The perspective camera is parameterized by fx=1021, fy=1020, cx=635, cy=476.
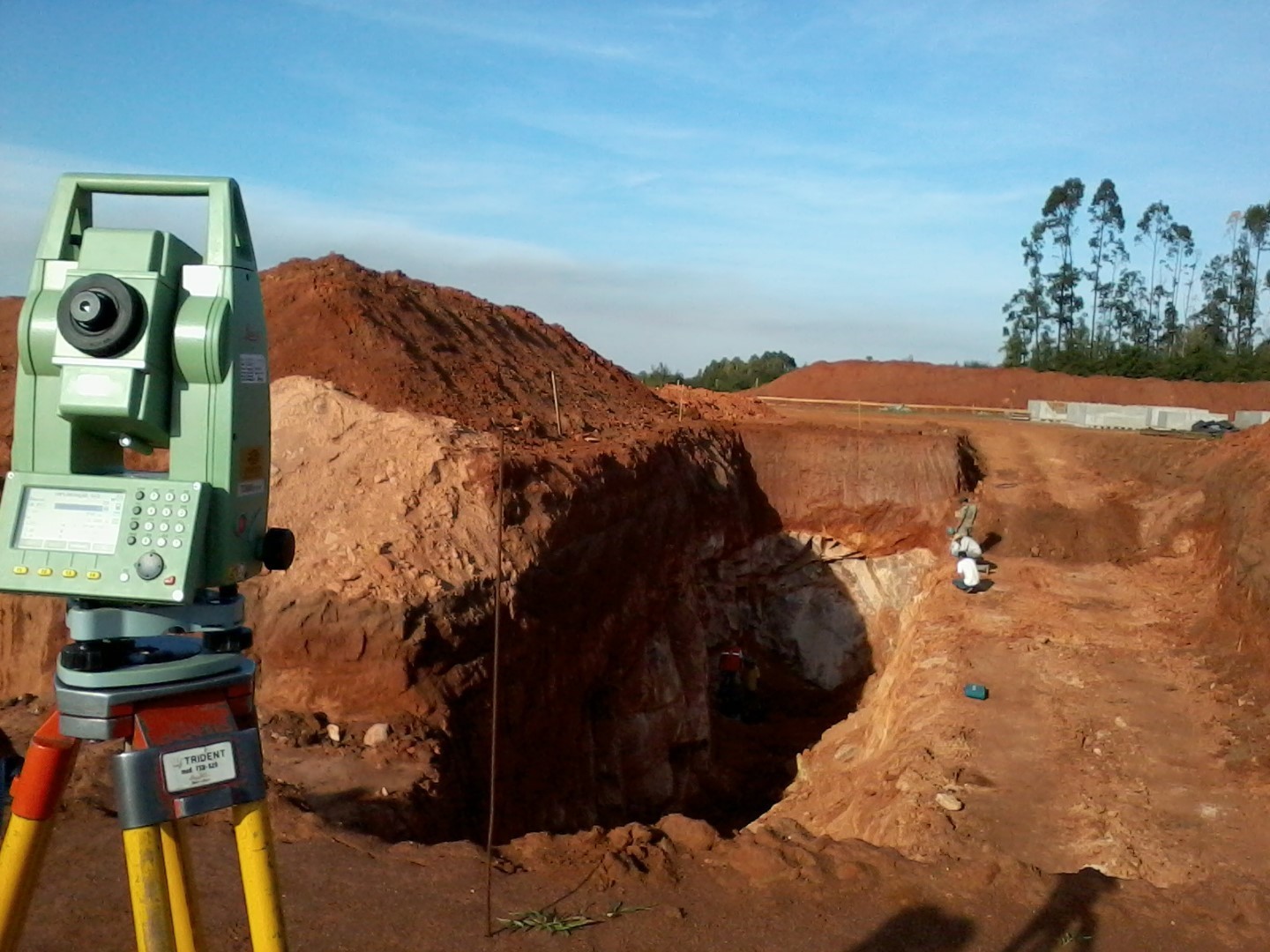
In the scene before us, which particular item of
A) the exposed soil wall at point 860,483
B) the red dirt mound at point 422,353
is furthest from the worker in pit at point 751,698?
the red dirt mound at point 422,353

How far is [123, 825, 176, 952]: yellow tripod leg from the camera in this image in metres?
2.17

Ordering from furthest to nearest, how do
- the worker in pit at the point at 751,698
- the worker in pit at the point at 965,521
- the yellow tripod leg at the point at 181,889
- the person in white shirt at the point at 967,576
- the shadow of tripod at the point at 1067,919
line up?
the worker in pit at the point at 751,698 < the worker in pit at the point at 965,521 < the person in white shirt at the point at 967,576 < the shadow of tripod at the point at 1067,919 < the yellow tripod leg at the point at 181,889

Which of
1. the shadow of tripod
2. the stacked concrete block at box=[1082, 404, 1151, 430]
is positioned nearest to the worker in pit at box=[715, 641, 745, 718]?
the shadow of tripod

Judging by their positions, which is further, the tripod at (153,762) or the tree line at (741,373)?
the tree line at (741,373)

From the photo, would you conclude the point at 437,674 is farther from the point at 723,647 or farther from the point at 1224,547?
the point at 1224,547

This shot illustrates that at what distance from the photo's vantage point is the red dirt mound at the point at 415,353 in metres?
13.1

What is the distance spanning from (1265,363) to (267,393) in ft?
188

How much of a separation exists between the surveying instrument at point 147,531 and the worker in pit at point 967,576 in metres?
14.2

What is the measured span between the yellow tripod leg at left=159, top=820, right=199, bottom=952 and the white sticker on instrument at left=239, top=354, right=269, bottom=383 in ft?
3.58

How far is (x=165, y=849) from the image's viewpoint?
250 cm

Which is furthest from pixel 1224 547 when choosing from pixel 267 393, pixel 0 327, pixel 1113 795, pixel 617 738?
pixel 0 327

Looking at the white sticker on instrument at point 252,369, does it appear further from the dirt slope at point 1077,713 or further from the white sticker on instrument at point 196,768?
the dirt slope at point 1077,713

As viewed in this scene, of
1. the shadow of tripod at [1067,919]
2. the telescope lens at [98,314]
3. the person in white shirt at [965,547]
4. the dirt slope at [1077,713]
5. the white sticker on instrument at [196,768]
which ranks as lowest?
the dirt slope at [1077,713]

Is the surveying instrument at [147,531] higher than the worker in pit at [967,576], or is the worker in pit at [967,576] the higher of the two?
the surveying instrument at [147,531]
